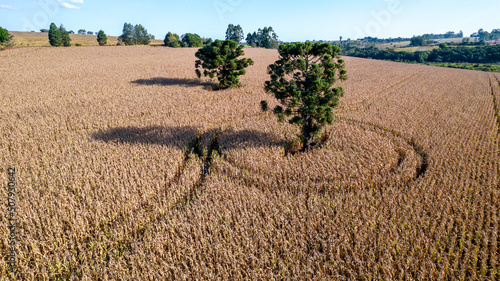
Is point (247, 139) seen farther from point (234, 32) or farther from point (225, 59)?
point (234, 32)

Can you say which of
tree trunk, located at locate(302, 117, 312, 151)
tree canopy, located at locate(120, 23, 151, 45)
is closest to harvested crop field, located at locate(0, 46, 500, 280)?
tree trunk, located at locate(302, 117, 312, 151)

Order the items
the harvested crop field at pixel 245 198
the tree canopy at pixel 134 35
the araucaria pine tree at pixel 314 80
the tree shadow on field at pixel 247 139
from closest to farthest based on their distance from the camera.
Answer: the harvested crop field at pixel 245 198, the araucaria pine tree at pixel 314 80, the tree shadow on field at pixel 247 139, the tree canopy at pixel 134 35

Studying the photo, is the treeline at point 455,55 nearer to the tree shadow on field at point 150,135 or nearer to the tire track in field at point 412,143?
the tire track in field at point 412,143

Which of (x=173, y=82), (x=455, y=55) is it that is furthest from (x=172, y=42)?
(x=455, y=55)

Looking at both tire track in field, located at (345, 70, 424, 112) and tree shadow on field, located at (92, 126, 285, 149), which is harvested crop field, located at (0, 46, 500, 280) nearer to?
tree shadow on field, located at (92, 126, 285, 149)

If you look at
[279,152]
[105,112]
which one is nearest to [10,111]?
[105,112]

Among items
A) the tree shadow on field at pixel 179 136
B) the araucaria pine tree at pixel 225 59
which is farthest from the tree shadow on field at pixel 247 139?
the araucaria pine tree at pixel 225 59

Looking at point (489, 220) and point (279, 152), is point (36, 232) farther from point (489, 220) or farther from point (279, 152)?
point (489, 220)

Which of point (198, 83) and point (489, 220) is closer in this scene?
point (489, 220)
